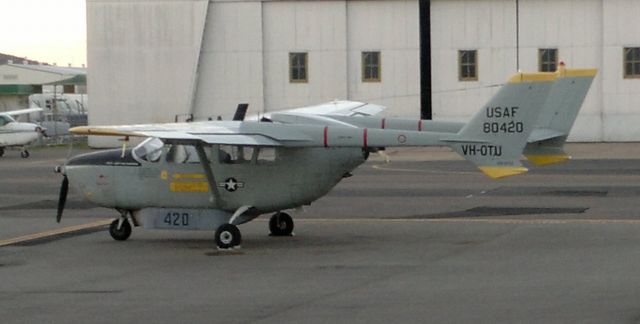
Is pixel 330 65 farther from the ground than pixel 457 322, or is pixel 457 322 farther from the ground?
pixel 330 65

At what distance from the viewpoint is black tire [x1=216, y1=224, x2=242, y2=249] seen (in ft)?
59.9

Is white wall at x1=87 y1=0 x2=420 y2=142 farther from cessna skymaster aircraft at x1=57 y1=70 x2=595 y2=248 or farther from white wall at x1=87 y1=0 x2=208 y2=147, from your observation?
cessna skymaster aircraft at x1=57 y1=70 x2=595 y2=248

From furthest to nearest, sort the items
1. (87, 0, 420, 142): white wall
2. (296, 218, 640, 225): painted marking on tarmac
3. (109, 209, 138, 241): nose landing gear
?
1. (87, 0, 420, 142): white wall
2. (296, 218, 640, 225): painted marking on tarmac
3. (109, 209, 138, 241): nose landing gear

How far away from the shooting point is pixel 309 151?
61.7 ft

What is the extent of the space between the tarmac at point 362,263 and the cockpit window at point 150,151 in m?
1.33

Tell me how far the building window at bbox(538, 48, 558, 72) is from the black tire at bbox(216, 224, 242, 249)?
36.8 meters

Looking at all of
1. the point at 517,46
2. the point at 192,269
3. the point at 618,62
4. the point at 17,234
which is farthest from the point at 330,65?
the point at 192,269

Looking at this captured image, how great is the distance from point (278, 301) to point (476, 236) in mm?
6677

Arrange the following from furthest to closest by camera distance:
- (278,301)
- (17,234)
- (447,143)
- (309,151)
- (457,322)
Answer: (17,234) < (309,151) < (447,143) < (278,301) < (457,322)

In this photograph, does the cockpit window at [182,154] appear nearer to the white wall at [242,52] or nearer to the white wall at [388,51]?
the white wall at [242,52]

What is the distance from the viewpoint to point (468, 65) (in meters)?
54.2

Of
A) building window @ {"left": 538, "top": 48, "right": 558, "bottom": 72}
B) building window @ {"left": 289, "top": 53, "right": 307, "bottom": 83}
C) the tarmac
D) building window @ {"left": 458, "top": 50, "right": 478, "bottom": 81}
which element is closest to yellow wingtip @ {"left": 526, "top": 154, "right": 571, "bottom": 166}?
the tarmac

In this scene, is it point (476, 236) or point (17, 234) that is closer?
point (476, 236)

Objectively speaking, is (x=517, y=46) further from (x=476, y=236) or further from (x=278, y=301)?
(x=278, y=301)
